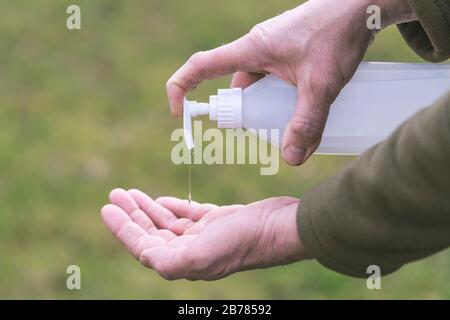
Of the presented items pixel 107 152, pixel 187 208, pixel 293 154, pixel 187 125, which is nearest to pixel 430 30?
pixel 293 154

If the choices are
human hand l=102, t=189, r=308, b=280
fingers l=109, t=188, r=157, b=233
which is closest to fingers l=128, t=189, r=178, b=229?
fingers l=109, t=188, r=157, b=233

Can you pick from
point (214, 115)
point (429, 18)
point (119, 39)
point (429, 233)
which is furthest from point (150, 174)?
point (429, 233)

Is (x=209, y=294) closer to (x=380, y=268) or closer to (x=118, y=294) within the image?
(x=118, y=294)

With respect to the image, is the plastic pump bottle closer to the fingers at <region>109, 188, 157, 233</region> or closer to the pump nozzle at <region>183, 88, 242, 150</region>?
the pump nozzle at <region>183, 88, 242, 150</region>

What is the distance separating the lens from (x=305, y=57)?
147 cm

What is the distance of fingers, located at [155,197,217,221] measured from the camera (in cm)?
163

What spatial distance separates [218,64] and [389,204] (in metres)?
0.45

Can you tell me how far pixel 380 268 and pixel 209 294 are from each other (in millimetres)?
1226

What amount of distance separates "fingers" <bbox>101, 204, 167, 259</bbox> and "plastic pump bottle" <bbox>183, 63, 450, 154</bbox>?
163mm

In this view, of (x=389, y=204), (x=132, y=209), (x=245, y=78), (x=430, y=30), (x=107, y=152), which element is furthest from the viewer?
(x=107, y=152)

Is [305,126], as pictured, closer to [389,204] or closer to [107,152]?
[389,204]
